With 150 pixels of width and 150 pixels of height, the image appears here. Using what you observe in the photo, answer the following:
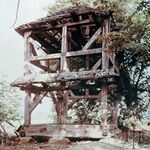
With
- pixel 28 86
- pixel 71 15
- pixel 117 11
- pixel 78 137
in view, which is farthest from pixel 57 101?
pixel 117 11

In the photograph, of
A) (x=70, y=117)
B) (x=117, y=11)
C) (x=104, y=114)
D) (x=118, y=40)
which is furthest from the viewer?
(x=70, y=117)

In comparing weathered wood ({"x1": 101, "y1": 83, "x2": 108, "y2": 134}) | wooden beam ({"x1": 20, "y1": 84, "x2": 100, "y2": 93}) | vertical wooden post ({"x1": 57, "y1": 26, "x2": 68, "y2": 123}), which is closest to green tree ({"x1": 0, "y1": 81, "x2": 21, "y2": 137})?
wooden beam ({"x1": 20, "y1": 84, "x2": 100, "y2": 93})

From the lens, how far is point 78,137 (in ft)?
50.5

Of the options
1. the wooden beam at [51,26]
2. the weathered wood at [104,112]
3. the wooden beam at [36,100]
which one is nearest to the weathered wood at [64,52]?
the wooden beam at [51,26]

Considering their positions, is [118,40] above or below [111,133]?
above

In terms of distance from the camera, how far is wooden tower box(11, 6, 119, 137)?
15.2 meters

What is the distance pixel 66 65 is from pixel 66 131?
3.19 metres

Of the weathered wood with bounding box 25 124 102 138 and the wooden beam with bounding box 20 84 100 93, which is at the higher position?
the wooden beam with bounding box 20 84 100 93

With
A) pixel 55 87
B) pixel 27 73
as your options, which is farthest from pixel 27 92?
pixel 55 87

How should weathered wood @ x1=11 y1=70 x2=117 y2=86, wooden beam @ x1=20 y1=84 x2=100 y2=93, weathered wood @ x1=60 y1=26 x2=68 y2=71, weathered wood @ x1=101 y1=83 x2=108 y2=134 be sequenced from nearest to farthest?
weathered wood @ x1=101 y1=83 x2=108 y2=134
weathered wood @ x1=11 y1=70 x2=117 y2=86
weathered wood @ x1=60 y1=26 x2=68 y2=71
wooden beam @ x1=20 y1=84 x2=100 y2=93

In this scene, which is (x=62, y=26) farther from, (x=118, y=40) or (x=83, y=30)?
(x=118, y=40)

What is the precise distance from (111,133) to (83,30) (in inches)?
240

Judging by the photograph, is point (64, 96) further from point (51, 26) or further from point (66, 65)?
point (51, 26)

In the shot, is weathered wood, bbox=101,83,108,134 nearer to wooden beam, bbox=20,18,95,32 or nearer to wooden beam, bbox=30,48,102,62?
wooden beam, bbox=30,48,102,62
